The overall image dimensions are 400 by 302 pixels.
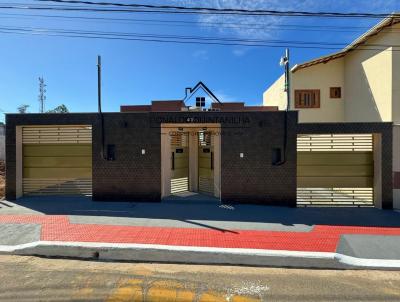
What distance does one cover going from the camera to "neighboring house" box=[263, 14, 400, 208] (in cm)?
1258

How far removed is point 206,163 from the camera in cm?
1186

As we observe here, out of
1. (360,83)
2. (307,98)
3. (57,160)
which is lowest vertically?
(57,160)

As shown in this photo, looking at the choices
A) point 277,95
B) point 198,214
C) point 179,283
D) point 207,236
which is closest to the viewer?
point 179,283

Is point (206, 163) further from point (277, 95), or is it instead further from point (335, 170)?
point (277, 95)

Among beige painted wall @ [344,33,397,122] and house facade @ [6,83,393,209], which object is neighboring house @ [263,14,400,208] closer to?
beige painted wall @ [344,33,397,122]

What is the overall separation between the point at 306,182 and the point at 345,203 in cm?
170

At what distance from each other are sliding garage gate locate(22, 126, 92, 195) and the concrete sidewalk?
0.99m

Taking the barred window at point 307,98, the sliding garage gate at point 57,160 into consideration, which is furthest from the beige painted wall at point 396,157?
the sliding garage gate at point 57,160

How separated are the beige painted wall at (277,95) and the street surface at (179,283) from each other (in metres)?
16.1

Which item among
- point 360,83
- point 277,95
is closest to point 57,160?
point 360,83

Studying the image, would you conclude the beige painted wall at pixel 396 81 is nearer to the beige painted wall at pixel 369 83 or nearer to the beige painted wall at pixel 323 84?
the beige painted wall at pixel 369 83

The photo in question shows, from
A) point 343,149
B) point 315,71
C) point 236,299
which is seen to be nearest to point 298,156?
point 343,149

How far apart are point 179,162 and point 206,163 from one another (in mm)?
1219

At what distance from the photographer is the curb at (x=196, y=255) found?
17.7 feet
